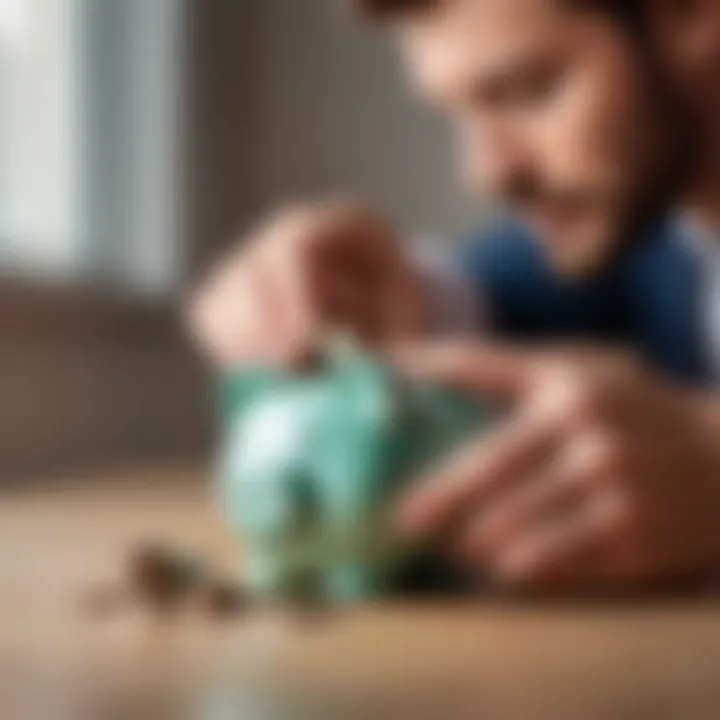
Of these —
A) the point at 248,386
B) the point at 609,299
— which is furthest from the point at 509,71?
the point at 609,299

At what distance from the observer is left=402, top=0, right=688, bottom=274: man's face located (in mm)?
527

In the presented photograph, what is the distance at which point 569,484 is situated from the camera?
49 centimetres

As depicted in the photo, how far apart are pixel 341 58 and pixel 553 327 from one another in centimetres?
54

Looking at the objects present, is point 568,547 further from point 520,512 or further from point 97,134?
point 97,134

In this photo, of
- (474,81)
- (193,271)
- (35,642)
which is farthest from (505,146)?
(193,271)

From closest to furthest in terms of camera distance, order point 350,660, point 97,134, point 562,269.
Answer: point 350,660 → point 562,269 → point 97,134

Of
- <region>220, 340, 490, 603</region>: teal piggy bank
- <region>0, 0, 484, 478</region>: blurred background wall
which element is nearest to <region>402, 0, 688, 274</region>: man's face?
<region>220, 340, 490, 603</region>: teal piggy bank

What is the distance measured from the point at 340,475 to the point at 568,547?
77 millimetres

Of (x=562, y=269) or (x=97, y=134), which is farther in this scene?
(x=97, y=134)

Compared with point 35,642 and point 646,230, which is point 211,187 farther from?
point 35,642

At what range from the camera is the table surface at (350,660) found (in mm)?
343

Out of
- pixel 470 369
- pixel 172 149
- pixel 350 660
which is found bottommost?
pixel 350 660

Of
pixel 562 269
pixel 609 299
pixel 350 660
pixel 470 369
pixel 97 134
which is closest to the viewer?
pixel 350 660

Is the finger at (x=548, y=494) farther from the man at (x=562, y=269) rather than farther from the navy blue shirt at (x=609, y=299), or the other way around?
the navy blue shirt at (x=609, y=299)
